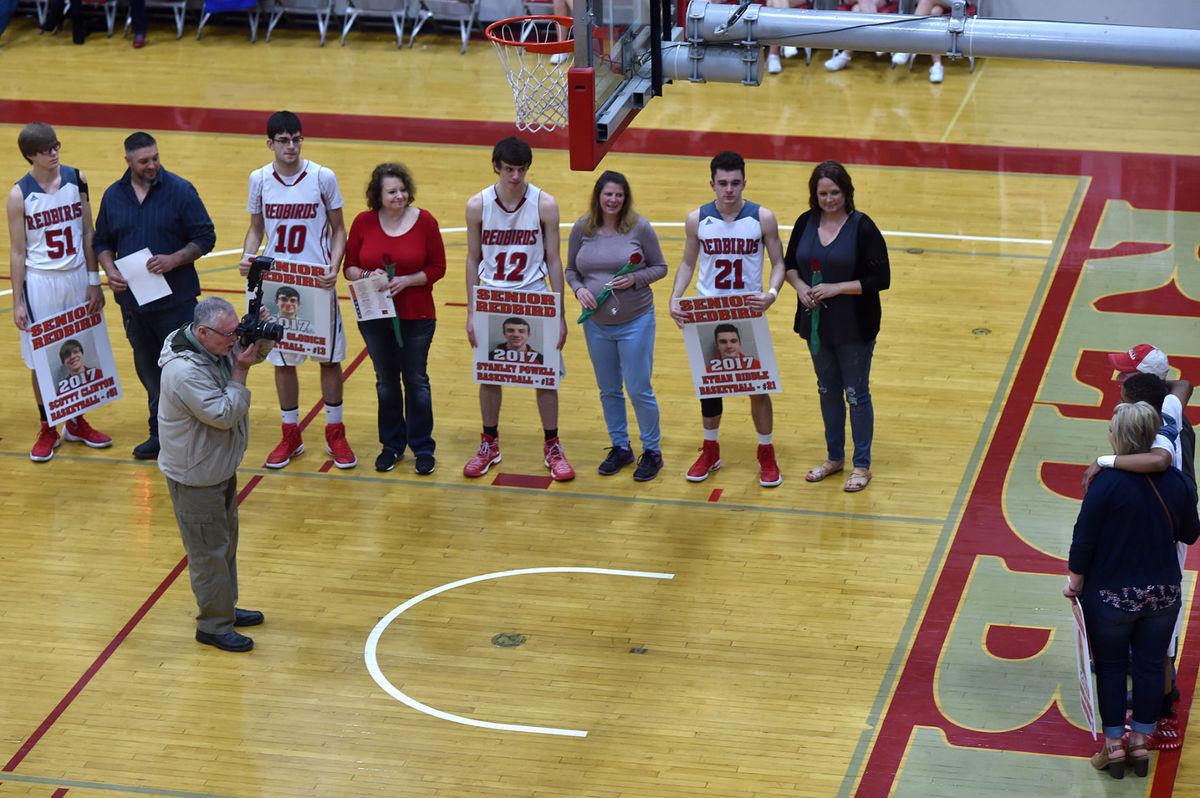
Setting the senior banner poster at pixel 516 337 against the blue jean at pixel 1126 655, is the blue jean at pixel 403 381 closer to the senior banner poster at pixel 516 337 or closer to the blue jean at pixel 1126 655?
the senior banner poster at pixel 516 337

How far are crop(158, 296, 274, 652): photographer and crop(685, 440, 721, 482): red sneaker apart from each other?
112 inches

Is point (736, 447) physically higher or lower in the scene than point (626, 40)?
lower

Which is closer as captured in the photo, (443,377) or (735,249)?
(735,249)

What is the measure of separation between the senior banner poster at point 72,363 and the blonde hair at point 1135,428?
20.3 ft

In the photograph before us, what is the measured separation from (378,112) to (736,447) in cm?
787

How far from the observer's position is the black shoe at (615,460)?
938cm

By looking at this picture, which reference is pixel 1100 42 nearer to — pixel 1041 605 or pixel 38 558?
pixel 1041 605

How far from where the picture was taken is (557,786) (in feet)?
22.2

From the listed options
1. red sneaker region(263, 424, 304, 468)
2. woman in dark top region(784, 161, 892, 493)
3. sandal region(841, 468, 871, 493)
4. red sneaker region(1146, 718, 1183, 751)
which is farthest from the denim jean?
red sneaker region(1146, 718, 1183, 751)

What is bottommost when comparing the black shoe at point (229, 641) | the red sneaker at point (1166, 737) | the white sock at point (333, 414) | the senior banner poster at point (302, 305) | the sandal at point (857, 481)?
the red sneaker at point (1166, 737)

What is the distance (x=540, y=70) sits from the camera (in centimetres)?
840

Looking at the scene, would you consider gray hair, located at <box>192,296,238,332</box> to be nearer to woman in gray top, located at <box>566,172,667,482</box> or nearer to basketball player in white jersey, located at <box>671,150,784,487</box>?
woman in gray top, located at <box>566,172,667,482</box>

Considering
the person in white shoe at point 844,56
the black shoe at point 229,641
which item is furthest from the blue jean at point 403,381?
the person in white shoe at point 844,56

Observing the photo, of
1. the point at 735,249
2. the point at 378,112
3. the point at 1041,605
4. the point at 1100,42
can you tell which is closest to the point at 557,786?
the point at 1041,605
